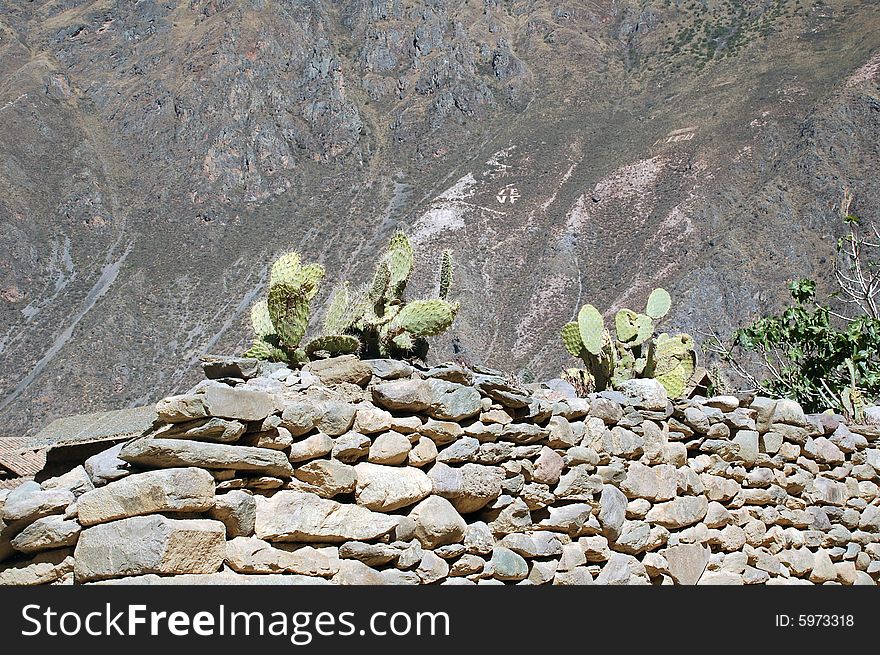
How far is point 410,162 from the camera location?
61125 millimetres

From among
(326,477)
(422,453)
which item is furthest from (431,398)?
(326,477)

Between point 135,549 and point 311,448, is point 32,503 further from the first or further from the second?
point 311,448

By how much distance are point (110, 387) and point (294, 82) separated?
37005mm

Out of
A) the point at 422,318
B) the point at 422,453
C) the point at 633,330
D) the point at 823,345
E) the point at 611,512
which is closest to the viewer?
the point at 422,453

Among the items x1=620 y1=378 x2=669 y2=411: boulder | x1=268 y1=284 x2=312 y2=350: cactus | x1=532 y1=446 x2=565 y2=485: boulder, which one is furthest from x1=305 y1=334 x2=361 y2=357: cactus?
x1=620 y1=378 x2=669 y2=411: boulder

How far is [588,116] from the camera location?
191 feet

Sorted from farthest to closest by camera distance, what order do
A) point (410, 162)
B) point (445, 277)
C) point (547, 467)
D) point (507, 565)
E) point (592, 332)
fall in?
point (410, 162) → point (592, 332) → point (445, 277) → point (547, 467) → point (507, 565)

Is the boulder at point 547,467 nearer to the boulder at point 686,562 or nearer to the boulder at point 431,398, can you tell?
the boulder at point 431,398

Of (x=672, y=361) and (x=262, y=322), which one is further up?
(x=672, y=361)

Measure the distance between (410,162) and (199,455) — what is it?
58680 millimetres

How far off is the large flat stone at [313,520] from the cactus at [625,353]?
10.6 feet

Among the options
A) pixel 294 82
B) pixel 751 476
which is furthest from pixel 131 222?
pixel 751 476

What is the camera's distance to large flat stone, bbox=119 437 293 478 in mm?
3609

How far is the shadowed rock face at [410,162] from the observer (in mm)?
40438
